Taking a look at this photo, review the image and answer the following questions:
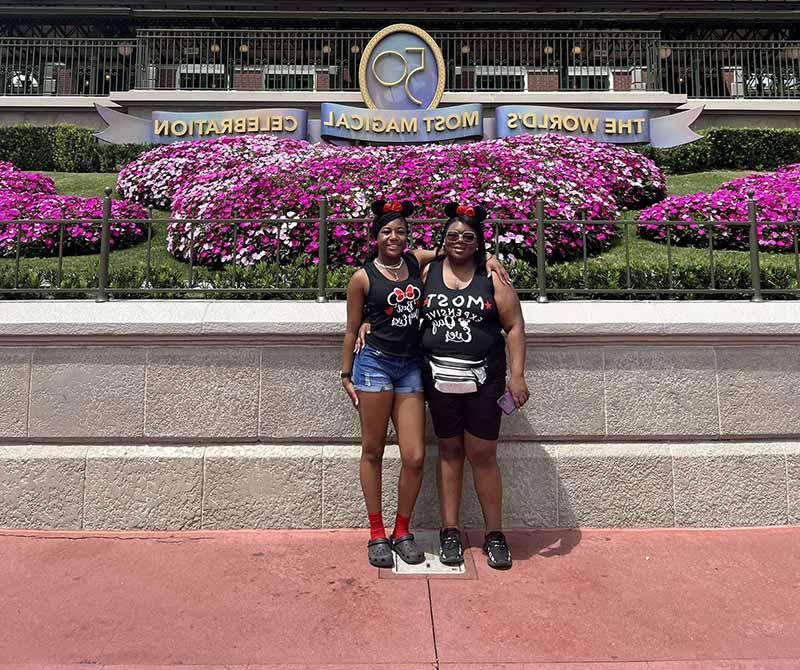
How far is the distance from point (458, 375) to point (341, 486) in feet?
4.70

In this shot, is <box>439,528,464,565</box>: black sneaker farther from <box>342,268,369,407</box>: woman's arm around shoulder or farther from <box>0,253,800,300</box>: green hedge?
<box>0,253,800,300</box>: green hedge

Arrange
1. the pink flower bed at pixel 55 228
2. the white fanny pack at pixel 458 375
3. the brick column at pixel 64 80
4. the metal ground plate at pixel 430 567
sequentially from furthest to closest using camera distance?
the brick column at pixel 64 80 < the pink flower bed at pixel 55 228 < the metal ground plate at pixel 430 567 < the white fanny pack at pixel 458 375

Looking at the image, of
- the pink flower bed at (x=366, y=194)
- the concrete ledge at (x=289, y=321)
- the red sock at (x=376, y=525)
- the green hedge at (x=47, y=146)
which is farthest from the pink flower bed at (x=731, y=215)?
the green hedge at (x=47, y=146)

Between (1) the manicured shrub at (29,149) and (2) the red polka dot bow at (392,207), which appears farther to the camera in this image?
(1) the manicured shrub at (29,149)

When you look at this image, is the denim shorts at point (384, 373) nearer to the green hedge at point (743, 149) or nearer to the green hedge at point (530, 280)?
the green hedge at point (530, 280)

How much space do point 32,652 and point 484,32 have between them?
2048 cm

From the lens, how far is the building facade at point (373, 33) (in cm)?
1739

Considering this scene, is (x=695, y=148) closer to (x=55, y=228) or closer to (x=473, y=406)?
(x=473, y=406)

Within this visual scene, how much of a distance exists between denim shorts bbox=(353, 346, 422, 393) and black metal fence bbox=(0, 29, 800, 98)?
16.4m

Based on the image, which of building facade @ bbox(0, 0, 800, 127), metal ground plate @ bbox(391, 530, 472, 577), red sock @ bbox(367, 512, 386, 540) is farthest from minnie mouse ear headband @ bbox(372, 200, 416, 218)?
building facade @ bbox(0, 0, 800, 127)

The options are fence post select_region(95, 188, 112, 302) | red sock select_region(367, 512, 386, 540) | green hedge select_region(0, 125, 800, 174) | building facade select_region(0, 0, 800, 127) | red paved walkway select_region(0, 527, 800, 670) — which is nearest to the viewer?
red paved walkway select_region(0, 527, 800, 670)

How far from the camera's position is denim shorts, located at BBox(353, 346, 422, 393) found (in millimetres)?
3410

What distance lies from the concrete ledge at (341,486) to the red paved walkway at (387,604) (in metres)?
0.14

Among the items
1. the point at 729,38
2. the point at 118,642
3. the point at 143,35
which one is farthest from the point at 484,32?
the point at 118,642
